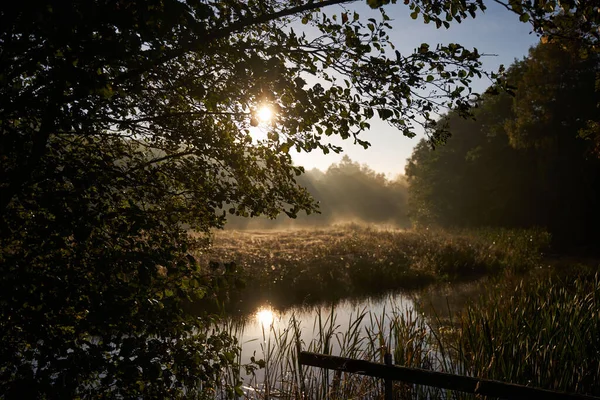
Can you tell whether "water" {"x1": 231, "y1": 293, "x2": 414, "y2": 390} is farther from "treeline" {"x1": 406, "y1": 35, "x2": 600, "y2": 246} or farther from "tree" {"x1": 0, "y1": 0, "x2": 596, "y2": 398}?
"treeline" {"x1": 406, "y1": 35, "x2": 600, "y2": 246}

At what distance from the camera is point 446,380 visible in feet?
11.0

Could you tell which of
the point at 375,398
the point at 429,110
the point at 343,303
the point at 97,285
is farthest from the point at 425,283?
the point at 97,285

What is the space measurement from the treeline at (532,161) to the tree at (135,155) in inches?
737

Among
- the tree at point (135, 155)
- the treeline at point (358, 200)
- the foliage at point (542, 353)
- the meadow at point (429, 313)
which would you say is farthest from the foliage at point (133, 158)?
the treeline at point (358, 200)

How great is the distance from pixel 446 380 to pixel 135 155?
3.18m

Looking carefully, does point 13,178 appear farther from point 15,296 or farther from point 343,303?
point 343,303

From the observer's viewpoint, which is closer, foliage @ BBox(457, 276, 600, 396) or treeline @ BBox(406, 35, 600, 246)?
foliage @ BBox(457, 276, 600, 396)

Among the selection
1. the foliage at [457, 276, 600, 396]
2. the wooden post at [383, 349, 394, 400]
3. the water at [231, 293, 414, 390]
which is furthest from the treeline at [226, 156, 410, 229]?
the wooden post at [383, 349, 394, 400]

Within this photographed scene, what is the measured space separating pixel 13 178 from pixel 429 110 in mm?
3040

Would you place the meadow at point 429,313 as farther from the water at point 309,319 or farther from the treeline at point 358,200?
the treeline at point 358,200

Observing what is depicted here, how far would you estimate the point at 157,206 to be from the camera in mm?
3918

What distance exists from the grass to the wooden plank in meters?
7.75

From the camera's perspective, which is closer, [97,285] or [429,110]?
[97,285]

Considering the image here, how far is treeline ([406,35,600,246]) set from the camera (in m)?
25.1
